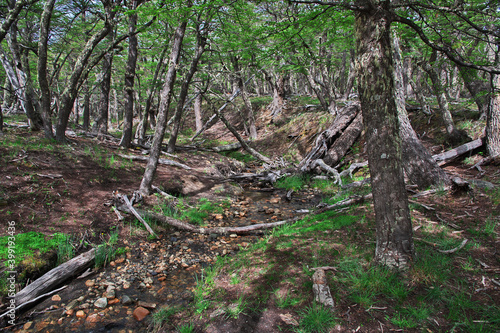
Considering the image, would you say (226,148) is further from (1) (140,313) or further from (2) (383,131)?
(2) (383,131)

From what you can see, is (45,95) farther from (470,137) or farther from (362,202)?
(470,137)

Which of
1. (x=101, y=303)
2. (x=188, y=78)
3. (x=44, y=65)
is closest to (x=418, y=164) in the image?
(x=101, y=303)

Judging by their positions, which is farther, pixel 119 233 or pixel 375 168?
pixel 119 233

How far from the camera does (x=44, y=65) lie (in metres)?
7.18

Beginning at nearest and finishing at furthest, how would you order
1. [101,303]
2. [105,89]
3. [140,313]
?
[140,313], [101,303], [105,89]

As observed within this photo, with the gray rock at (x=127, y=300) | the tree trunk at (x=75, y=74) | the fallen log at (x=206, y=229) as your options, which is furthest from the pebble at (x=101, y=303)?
the tree trunk at (x=75, y=74)

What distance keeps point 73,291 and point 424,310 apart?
4.41 m

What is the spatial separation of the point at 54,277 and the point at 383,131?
4.85 m

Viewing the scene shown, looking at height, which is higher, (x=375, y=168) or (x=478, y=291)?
(x=375, y=168)

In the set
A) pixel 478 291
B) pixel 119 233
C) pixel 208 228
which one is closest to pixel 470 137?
pixel 478 291

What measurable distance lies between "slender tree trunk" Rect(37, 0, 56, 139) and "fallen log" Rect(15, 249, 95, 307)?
587 cm

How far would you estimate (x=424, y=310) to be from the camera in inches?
94.8

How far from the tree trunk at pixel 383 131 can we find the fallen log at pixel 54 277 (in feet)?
14.5

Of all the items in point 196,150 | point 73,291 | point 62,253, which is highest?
point 196,150
